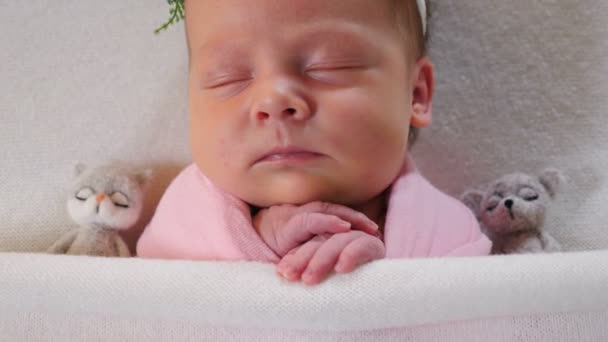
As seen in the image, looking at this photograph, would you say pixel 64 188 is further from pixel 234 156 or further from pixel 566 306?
pixel 566 306

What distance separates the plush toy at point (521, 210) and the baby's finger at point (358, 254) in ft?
1.21

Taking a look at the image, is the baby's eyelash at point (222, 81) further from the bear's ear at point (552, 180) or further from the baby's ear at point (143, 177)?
the bear's ear at point (552, 180)

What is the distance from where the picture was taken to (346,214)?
0.79 metres

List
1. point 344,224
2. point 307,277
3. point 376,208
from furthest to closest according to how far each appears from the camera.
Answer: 1. point 376,208
2. point 344,224
3. point 307,277

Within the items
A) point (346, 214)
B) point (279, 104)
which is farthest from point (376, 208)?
point (279, 104)

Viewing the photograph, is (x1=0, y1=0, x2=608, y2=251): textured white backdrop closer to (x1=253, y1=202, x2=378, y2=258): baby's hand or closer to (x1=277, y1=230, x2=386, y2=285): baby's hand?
(x1=253, y1=202, x2=378, y2=258): baby's hand

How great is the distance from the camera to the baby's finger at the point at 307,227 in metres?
0.75

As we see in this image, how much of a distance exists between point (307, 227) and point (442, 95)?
569mm

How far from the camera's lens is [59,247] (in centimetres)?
100

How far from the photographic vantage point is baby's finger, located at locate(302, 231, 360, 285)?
64 cm

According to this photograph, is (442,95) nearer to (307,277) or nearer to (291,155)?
(291,155)

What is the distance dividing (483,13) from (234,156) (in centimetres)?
66

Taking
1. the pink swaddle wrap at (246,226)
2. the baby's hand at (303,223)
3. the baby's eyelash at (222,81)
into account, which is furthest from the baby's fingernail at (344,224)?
the baby's eyelash at (222,81)

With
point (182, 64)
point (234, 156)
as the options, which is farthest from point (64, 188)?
point (234, 156)
